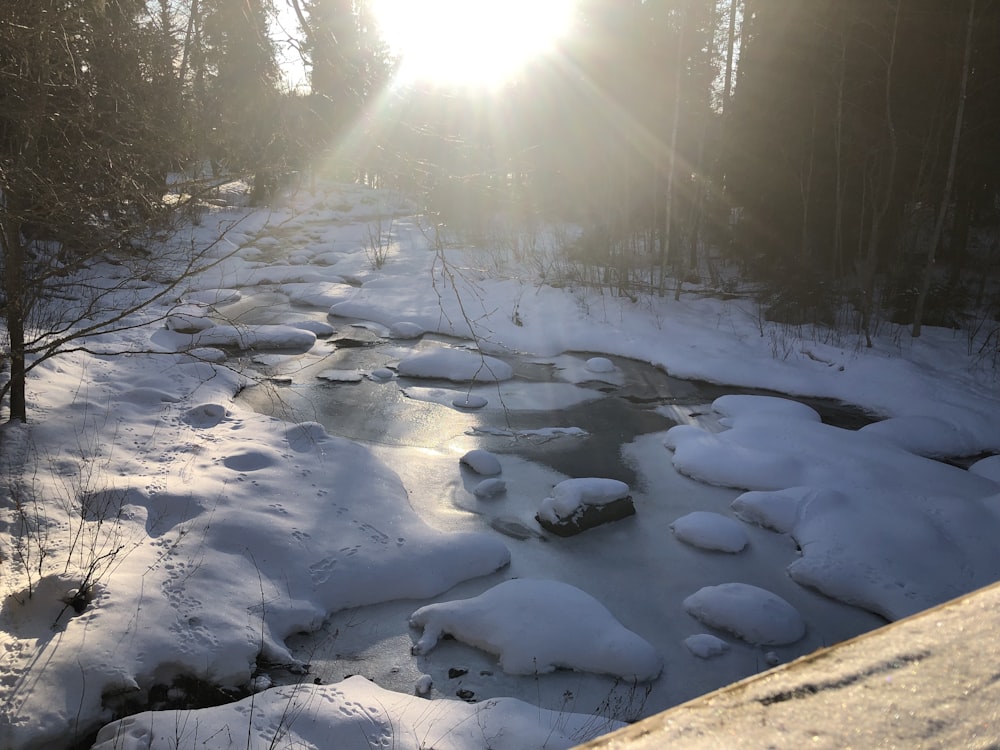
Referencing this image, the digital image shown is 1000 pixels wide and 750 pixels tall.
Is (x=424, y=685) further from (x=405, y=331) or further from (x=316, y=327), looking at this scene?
(x=316, y=327)

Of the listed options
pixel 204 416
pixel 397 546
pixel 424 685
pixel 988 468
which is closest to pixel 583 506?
pixel 397 546

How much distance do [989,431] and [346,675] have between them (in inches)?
299

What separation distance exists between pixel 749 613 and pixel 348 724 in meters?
2.58

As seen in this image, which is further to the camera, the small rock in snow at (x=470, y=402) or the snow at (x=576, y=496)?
the small rock in snow at (x=470, y=402)

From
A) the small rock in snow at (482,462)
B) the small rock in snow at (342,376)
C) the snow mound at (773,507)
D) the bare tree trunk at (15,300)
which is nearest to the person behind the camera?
the bare tree trunk at (15,300)

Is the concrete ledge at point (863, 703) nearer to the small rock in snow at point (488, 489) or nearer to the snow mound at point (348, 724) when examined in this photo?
the snow mound at point (348, 724)

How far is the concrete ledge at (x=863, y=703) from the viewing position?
50cm

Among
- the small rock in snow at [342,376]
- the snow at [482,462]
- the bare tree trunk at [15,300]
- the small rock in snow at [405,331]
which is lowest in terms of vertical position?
the snow at [482,462]

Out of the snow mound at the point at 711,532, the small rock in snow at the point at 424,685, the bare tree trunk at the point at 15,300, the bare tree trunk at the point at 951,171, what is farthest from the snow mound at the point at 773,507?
the bare tree trunk at the point at 951,171

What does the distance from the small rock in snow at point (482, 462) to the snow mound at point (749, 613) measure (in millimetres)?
2327

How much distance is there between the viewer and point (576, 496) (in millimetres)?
5680

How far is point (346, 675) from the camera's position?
3.85m

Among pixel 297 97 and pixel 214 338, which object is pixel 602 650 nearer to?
pixel 297 97

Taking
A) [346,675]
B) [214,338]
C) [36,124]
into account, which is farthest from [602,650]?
[214,338]
